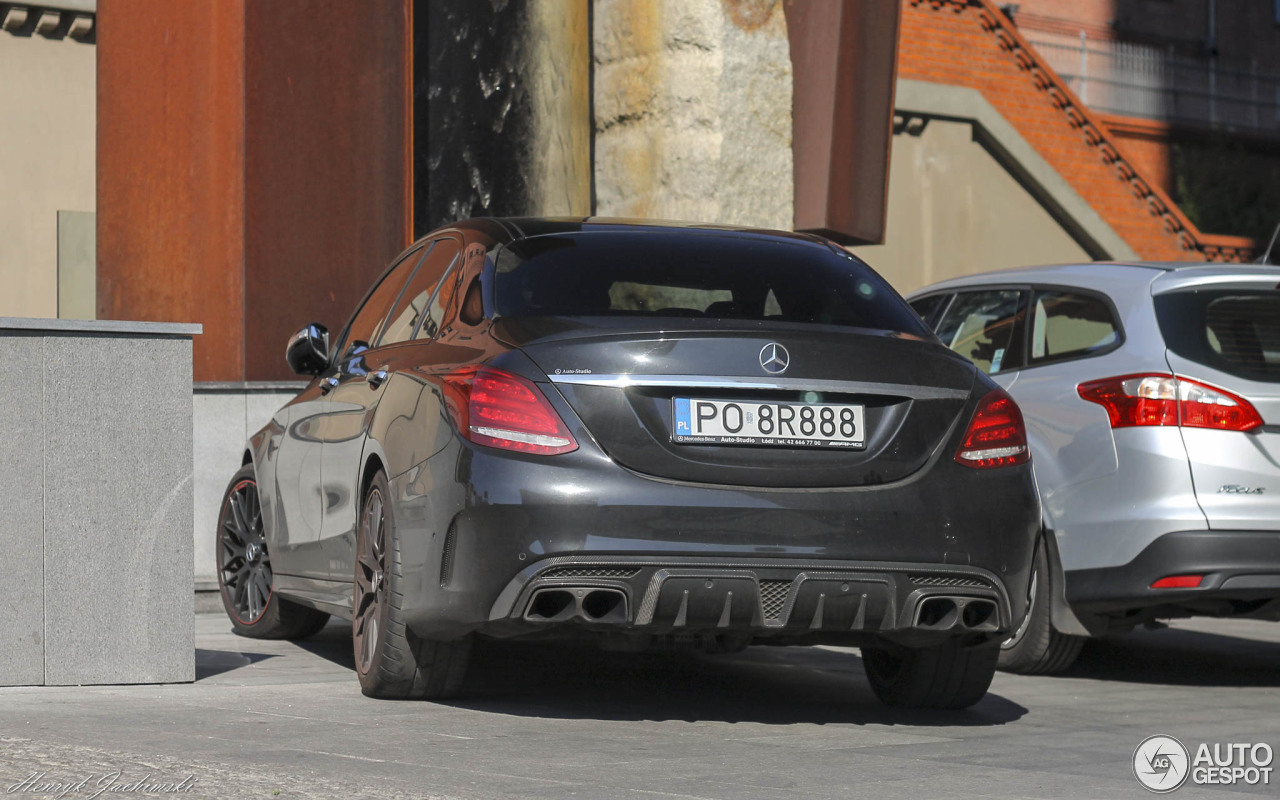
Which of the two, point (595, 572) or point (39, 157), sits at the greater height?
point (39, 157)

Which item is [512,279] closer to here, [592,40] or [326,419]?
[326,419]

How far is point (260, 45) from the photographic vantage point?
11.0m

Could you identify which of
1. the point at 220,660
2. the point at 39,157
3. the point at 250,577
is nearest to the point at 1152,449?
the point at 220,660

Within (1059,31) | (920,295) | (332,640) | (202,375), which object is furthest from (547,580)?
(1059,31)

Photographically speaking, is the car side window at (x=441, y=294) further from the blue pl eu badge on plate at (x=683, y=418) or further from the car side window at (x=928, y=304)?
the car side window at (x=928, y=304)

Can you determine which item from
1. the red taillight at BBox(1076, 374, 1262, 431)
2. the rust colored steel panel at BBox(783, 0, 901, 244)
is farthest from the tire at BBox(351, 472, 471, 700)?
the rust colored steel panel at BBox(783, 0, 901, 244)

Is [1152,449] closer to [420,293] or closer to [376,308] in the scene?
[420,293]

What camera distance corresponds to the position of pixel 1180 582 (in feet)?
25.0

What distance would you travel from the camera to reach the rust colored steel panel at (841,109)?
1327 cm

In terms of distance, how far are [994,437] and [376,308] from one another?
2.71m

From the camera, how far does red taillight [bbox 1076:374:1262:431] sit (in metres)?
7.62

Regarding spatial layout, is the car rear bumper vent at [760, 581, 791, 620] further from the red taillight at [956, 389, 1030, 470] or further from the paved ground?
the red taillight at [956, 389, 1030, 470]

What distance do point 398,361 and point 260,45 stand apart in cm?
487
